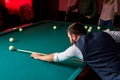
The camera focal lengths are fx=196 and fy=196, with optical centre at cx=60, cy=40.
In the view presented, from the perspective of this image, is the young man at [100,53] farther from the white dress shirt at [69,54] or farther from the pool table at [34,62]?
the pool table at [34,62]

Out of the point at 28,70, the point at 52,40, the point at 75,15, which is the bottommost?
the point at 75,15

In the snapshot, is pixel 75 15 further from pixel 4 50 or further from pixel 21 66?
pixel 21 66

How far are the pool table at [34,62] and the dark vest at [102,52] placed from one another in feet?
0.58

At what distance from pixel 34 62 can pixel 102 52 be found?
2.15 feet

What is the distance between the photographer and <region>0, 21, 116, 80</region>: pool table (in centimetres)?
158

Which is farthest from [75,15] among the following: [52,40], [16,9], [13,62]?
[13,62]

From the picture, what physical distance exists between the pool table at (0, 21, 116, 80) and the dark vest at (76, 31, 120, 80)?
0.18m

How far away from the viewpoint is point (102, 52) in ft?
5.23

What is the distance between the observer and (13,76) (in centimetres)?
155

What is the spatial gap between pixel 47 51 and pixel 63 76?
674 mm

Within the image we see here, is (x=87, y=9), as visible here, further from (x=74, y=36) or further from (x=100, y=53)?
(x=100, y=53)

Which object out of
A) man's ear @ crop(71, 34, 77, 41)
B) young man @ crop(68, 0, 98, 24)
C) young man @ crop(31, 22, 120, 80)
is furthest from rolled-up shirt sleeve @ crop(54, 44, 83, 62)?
young man @ crop(68, 0, 98, 24)

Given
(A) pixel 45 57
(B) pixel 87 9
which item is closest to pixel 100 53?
(A) pixel 45 57

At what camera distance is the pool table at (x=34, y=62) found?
158 centimetres
